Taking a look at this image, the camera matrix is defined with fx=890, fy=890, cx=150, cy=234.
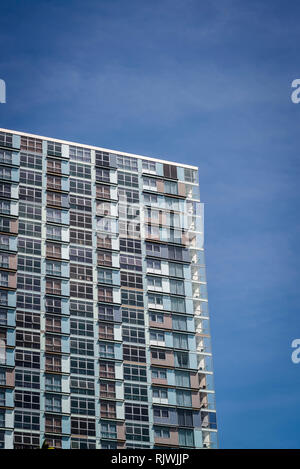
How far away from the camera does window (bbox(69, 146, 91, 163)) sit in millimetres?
150675

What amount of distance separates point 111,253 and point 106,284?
6.15 meters

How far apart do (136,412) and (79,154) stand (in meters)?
45.2

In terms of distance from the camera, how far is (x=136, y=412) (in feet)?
437

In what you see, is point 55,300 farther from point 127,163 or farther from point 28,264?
point 127,163

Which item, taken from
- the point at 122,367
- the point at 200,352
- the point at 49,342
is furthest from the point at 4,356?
the point at 200,352

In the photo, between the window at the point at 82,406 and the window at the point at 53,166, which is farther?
the window at the point at 53,166

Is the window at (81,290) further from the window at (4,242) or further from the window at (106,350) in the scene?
the window at (4,242)

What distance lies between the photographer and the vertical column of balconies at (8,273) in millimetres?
Answer: 125438

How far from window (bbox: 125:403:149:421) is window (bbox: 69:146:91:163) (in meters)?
43.0

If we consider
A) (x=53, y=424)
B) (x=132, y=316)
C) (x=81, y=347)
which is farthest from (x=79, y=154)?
(x=53, y=424)

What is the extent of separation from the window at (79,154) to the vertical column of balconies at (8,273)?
9374 millimetres

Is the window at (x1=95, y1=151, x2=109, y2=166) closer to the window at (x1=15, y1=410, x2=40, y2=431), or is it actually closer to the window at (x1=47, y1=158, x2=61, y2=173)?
the window at (x1=47, y1=158, x2=61, y2=173)

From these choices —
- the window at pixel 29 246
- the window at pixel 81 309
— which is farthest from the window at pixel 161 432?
the window at pixel 29 246
